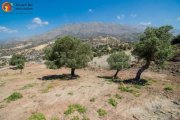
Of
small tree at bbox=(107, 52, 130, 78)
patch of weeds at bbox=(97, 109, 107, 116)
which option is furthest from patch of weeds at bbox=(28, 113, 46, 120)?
small tree at bbox=(107, 52, 130, 78)

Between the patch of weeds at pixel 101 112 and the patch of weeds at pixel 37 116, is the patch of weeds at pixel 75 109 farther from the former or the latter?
the patch of weeds at pixel 37 116

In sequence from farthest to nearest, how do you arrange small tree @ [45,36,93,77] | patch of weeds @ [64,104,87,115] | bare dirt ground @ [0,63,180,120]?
small tree @ [45,36,93,77] < patch of weeds @ [64,104,87,115] < bare dirt ground @ [0,63,180,120]

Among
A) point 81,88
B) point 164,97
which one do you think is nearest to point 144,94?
point 164,97

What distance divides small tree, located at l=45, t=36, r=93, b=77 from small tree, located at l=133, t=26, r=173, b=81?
11.3 meters

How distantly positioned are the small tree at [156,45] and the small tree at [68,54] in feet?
37.2

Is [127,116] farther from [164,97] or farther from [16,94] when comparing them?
[16,94]

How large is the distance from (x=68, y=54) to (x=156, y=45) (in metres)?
16.9

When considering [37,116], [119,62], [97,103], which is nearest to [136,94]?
[97,103]

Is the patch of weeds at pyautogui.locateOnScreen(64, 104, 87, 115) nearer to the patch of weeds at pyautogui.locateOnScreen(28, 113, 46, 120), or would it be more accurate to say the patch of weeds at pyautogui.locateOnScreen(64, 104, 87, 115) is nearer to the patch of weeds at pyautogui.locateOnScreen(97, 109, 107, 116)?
the patch of weeds at pyautogui.locateOnScreen(97, 109, 107, 116)

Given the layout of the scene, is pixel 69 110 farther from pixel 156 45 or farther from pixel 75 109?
pixel 156 45

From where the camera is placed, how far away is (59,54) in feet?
132

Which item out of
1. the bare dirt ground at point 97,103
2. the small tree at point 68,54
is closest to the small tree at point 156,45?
the bare dirt ground at point 97,103

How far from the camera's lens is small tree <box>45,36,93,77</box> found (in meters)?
38.5

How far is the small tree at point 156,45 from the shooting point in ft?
98.4
